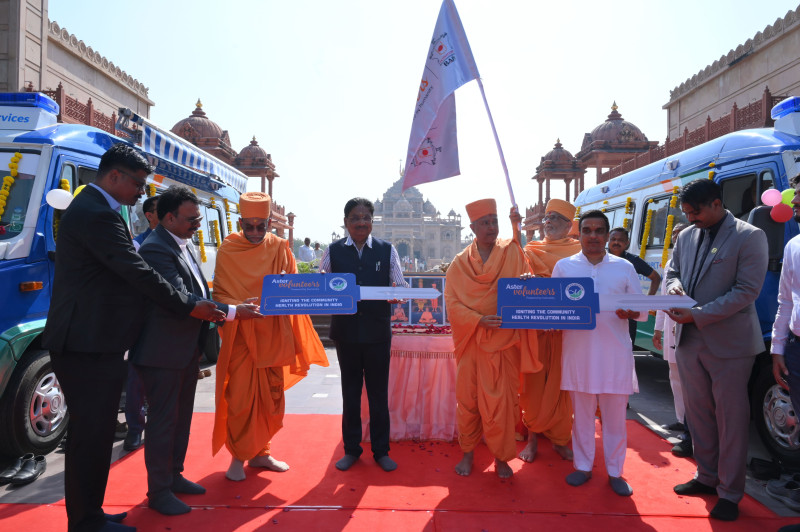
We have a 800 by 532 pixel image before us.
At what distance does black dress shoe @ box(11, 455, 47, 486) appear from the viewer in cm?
324

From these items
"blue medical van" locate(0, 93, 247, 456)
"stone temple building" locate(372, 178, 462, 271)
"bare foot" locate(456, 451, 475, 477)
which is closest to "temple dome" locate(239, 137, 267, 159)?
"blue medical van" locate(0, 93, 247, 456)

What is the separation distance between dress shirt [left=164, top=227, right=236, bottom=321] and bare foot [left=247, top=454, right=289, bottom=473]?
110 cm

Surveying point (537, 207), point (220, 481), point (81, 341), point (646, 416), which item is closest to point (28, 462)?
point (220, 481)

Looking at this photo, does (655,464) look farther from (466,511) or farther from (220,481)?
(220,481)

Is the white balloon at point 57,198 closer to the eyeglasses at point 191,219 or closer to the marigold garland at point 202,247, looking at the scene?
the eyeglasses at point 191,219

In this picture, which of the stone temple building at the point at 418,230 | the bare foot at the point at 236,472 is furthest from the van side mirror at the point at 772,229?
the stone temple building at the point at 418,230

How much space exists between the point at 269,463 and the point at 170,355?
113 centimetres

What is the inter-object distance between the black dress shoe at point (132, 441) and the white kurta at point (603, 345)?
3.20 metres

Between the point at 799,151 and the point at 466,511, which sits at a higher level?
the point at 799,151

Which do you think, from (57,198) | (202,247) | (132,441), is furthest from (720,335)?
(202,247)

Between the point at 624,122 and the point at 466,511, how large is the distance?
59.7 feet

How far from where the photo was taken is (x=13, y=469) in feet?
11.0

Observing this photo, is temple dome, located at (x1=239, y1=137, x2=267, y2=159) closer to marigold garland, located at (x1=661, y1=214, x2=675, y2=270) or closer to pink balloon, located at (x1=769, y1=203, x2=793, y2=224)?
marigold garland, located at (x1=661, y1=214, x2=675, y2=270)

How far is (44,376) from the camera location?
12.3 feet
